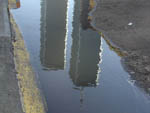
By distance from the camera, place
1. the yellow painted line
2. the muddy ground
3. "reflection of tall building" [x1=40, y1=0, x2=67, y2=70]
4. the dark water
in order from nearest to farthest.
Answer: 1. the yellow painted line
2. the dark water
3. the muddy ground
4. "reflection of tall building" [x1=40, y1=0, x2=67, y2=70]

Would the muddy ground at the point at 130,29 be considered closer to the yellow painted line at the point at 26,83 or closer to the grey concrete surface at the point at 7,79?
the yellow painted line at the point at 26,83

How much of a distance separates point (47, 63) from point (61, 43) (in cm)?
218

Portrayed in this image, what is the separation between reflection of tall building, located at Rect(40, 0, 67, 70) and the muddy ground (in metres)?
1.93

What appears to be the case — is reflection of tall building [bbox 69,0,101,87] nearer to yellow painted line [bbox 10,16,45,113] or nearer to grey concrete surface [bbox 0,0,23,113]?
yellow painted line [bbox 10,16,45,113]

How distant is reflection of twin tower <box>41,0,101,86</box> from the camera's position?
474 inches

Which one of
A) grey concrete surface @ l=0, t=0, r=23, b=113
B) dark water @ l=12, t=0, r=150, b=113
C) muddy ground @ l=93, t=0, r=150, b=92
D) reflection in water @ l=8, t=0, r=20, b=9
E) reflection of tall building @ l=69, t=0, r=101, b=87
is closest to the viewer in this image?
grey concrete surface @ l=0, t=0, r=23, b=113

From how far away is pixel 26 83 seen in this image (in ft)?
34.8

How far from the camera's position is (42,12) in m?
18.8

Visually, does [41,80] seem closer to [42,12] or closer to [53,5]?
[42,12]

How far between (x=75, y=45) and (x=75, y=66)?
7.17ft

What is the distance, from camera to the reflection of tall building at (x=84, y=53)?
11.6 meters

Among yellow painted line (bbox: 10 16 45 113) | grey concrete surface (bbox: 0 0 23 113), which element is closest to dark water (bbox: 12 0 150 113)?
yellow painted line (bbox: 10 16 45 113)

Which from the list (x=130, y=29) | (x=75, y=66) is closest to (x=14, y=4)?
(x=130, y=29)

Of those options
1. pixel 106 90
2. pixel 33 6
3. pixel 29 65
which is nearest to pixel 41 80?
pixel 29 65
